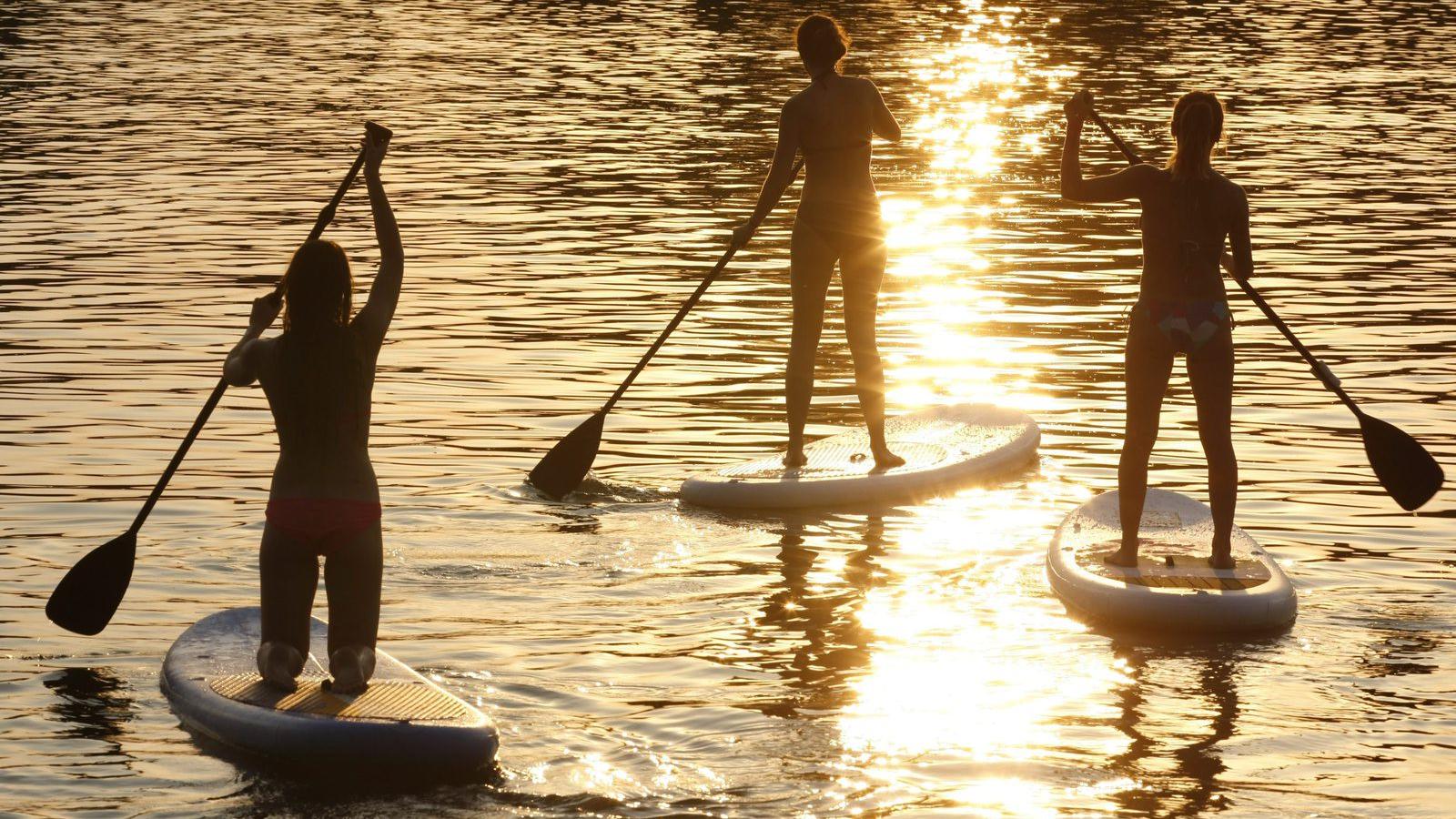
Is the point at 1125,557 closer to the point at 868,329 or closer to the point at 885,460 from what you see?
the point at 885,460

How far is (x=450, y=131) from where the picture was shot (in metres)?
29.9

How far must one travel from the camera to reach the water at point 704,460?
766 cm

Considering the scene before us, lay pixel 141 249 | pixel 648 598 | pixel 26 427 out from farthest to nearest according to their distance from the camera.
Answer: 1. pixel 141 249
2. pixel 26 427
3. pixel 648 598

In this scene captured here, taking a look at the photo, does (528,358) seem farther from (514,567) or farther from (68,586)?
(68,586)

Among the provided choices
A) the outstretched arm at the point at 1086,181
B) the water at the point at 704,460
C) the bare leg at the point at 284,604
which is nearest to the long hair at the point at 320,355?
the bare leg at the point at 284,604

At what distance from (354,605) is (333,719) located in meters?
0.45

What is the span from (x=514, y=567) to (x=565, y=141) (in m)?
19.4

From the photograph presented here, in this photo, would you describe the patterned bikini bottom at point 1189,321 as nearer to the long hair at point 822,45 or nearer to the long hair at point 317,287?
the long hair at point 822,45

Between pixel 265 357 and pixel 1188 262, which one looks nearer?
pixel 265 357


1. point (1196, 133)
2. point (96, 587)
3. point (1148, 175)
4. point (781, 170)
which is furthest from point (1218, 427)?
point (96, 587)

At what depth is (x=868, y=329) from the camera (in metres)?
11.9

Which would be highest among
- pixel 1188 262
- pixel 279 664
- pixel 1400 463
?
pixel 1188 262

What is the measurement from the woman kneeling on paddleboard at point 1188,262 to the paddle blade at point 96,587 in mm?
4180

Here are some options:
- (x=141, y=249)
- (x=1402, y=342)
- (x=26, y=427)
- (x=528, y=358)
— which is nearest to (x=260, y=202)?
(x=141, y=249)
